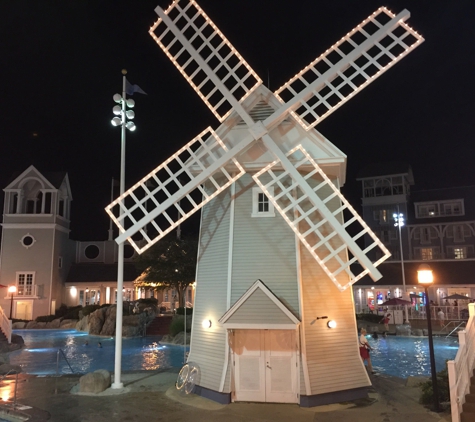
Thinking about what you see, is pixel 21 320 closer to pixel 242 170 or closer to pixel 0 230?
pixel 0 230

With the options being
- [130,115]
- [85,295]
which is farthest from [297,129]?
[85,295]

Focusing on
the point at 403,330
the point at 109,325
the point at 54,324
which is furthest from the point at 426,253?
the point at 54,324

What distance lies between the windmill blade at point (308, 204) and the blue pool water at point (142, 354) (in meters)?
7.98

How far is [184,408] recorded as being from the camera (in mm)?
10734

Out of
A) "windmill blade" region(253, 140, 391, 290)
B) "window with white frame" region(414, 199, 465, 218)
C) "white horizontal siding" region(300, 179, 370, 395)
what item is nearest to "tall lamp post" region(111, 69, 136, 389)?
"windmill blade" region(253, 140, 391, 290)

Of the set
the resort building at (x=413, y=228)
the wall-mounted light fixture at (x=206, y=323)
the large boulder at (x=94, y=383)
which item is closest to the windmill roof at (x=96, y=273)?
the resort building at (x=413, y=228)

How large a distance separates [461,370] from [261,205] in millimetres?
6372

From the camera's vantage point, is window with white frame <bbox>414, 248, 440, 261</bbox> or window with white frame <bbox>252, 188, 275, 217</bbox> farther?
window with white frame <bbox>414, 248, 440, 261</bbox>

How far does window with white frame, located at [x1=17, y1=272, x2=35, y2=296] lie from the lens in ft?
123

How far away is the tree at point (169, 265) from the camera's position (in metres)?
34.9

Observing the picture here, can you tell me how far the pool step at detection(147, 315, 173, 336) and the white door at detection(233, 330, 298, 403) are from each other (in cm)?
2145

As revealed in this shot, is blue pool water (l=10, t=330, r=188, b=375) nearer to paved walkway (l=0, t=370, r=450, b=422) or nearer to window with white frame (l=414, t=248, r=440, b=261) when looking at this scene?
paved walkway (l=0, t=370, r=450, b=422)

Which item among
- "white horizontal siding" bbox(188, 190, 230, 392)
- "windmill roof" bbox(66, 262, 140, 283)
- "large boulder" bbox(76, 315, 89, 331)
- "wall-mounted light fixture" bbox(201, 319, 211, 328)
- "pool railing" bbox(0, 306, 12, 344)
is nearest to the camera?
"white horizontal siding" bbox(188, 190, 230, 392)

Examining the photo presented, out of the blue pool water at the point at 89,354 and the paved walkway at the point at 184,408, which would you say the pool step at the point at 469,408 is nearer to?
the paved walkway at the point at 184,408
